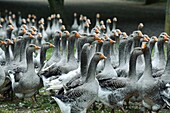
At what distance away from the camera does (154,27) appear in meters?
24.1

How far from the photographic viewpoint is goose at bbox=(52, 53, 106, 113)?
7.89 metres

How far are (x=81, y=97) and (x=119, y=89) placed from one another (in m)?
0.93

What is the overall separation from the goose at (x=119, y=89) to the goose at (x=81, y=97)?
23.9 inches

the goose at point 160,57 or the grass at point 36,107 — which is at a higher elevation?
the goose at point 160,57

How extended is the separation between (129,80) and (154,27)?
16099 mm

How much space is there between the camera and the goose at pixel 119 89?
8.38 m

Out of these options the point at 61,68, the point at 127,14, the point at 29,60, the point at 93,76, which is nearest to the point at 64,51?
the point at 61,68

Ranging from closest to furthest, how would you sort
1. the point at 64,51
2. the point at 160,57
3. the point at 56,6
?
the point at 160,57, the point at 64,51, the point at 56,6

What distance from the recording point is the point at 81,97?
7883 mm

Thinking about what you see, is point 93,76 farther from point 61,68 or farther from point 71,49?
point 71,49

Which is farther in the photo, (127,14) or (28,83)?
(127,14)

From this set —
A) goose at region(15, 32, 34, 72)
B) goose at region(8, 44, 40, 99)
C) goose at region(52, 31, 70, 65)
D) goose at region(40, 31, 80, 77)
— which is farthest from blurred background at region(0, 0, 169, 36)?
goose at region(8, 44, 40, 99)

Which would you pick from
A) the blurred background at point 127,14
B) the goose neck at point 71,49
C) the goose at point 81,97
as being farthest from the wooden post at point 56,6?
the goose at point 81,97

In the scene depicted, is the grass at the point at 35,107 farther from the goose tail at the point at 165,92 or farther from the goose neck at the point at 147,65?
the goose neck at the point at 147,65
